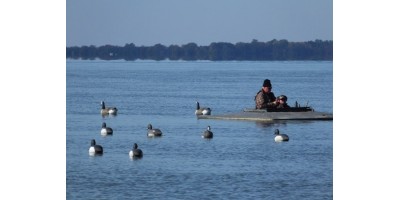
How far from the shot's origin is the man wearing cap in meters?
24.8

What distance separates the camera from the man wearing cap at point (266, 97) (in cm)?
2478

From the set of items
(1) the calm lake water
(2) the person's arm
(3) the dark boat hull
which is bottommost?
(1) the calm lake water

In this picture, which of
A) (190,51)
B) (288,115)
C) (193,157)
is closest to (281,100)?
(288,115)

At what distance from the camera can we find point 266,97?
2495cm

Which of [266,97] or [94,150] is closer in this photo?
[94,150]

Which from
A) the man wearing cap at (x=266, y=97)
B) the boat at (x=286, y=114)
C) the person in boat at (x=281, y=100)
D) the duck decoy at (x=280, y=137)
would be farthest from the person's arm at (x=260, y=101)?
the duck decoy at (x=280, y=137)

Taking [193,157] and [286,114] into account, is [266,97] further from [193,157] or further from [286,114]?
[193,157]

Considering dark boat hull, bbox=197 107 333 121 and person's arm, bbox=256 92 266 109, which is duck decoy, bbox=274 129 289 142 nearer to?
person's arm, bbox=256 92 266 109

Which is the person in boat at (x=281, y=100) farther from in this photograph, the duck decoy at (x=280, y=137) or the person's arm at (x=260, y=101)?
the duck decoy at (x=280, y=137)

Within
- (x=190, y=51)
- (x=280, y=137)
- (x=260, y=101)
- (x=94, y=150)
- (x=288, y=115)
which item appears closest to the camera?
(x=94, y=150)

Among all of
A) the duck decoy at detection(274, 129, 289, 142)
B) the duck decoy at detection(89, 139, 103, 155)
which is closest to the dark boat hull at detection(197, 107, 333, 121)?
the duck decoy at detection(274, 129, 289, 142)

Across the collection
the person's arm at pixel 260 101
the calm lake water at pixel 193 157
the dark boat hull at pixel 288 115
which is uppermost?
the person's arm at pixel 260 101
